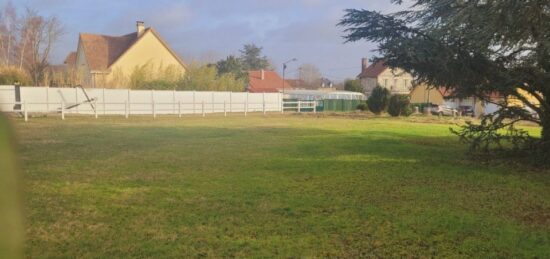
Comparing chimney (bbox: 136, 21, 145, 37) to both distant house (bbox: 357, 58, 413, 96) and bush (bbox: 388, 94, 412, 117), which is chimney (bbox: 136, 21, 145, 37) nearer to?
bush (bbox: 388, 94, 412, 117)

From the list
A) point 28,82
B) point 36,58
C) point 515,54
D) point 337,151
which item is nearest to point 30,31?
point 36,58

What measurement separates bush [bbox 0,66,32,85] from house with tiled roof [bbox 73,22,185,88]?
1489cm

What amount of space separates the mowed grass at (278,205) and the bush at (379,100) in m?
29.7

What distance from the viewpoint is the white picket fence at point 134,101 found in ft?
103

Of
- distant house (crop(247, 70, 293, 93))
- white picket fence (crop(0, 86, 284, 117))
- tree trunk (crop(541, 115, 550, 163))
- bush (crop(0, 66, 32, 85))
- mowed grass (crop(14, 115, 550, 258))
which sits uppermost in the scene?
A: distant house (crop(247, 70, 293, 93))

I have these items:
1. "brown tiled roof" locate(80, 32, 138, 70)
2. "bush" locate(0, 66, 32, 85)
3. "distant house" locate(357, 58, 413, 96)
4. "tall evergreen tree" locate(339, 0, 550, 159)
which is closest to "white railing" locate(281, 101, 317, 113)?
"brown tiled roof" locate(80, 32, 138, 70)

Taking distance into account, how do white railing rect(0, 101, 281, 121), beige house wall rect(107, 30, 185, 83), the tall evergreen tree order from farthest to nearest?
1. beige house wall rect(107, 30, 185, 83)
2. white railing rect(0, 101, 281, 121)
3. the tall evergreen tree

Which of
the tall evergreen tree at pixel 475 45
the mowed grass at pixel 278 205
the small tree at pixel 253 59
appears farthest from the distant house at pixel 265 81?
the mowed grass at pixel 278 205

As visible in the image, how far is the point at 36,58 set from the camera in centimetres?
5447

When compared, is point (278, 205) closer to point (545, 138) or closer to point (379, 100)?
point (545, 138)

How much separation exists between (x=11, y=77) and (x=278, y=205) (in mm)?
33256

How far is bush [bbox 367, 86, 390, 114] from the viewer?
4264 centimetres

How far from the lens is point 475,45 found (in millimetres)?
10953

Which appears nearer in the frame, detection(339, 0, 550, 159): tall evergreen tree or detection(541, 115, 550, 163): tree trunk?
detection(339, 0, 550, 159): tall evergreen tree
